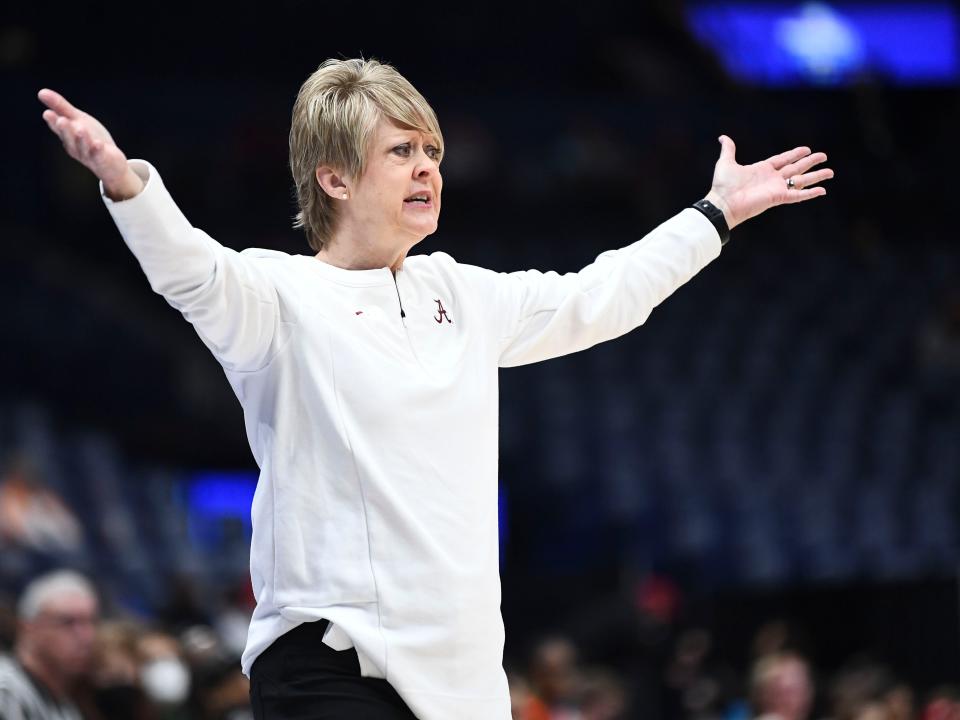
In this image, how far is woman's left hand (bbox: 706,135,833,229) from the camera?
9.84 ft

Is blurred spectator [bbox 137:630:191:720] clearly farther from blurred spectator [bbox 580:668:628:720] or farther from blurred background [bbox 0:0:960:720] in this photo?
blurred spectator [bbox 580:668:628:720]

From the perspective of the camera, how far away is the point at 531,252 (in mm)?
13266

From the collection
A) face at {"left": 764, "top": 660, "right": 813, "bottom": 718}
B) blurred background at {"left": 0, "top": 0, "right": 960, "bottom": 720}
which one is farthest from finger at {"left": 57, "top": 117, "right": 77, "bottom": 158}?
face at {"left": 764, "top": 660, "right": 813, "bottom": 718}

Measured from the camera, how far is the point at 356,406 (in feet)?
8.11

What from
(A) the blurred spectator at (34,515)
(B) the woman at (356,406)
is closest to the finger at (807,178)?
(B) the woman at (356,406)

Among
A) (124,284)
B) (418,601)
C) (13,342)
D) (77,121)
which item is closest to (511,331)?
(418,601)

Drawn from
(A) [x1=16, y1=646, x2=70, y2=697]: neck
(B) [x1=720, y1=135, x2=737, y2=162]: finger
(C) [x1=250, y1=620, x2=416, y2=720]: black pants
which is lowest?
(A) [x1=16, y1=646, x2=70, y2=697]: neck

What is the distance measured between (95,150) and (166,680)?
3.79 meters

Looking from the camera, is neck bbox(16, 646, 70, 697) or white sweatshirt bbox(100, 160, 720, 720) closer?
white sweatshirt bbox(100, 160, 720, 720)

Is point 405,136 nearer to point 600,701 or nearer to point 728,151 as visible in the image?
point 728,151

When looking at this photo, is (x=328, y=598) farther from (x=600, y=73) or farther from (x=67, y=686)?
(x=600, y=73)

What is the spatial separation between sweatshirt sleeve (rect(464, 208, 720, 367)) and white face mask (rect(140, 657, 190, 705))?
10.0 feet

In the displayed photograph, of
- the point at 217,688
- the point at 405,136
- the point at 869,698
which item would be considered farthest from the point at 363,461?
the point at 869,698

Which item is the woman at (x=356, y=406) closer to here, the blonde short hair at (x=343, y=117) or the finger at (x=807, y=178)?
the blonde short hair at (x=343, y=117)
